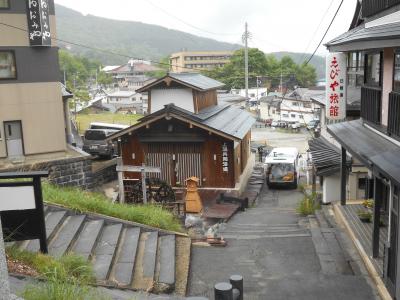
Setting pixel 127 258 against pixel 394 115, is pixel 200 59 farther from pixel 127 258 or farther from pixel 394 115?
pixel 127 258

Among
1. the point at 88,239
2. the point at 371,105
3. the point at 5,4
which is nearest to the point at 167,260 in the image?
the point at 88,239

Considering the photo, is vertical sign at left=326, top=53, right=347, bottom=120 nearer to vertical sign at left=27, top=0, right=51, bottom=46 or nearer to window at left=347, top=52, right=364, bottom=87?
window at left=347, top=52, right=364, bottom=87

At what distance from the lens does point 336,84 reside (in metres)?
15.4

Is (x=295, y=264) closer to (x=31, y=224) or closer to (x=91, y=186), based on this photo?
(x=31, y=224)

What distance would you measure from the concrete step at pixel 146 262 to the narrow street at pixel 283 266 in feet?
3.32

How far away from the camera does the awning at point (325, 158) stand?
19.6m

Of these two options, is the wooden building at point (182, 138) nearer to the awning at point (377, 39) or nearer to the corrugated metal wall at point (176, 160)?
the corrugated metal wall at point (176, 160)

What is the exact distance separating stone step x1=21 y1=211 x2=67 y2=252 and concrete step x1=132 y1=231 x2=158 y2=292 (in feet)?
6.26

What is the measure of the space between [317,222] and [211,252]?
19.6ft

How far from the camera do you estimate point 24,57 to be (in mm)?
19531

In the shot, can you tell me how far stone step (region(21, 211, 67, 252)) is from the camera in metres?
Answer: 8.54

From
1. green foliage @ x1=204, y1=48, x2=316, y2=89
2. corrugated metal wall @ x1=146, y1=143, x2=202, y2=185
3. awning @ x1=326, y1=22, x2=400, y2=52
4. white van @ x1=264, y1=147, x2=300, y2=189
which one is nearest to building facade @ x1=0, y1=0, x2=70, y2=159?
corrugated metal wall @ x1=146, y1=143, x2=202, y2=185

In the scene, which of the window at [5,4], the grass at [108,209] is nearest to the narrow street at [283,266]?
the grass at [108,209]

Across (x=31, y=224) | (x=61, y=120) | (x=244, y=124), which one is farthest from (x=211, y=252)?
(x=244, y=124)
